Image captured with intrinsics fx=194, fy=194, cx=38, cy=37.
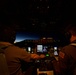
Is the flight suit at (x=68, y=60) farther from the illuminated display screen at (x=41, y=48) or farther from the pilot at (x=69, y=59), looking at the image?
the illuminated display screen at (x=41, y=48)

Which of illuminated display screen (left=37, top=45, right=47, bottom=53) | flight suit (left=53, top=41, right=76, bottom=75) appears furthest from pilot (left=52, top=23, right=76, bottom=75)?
illuminated display screen (left=37, top=45, right=47, bottom=53)

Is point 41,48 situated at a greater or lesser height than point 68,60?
greater

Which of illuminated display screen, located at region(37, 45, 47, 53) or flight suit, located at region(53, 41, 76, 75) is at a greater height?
illuminated display screen, located at region(37, 45, 47, 53)

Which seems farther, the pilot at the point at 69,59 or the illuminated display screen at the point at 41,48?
the illuminated display screen at the point at 41,48

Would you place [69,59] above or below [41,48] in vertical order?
below

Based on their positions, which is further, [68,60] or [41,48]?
[41,48]

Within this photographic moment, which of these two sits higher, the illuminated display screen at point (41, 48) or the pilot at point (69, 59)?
the illuminated display screen at point (41, 48)

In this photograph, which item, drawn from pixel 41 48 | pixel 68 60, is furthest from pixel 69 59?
pixel 41 48

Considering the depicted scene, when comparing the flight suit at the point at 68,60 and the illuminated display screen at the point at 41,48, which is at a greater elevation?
the illuminated display screen at the point at 41,48

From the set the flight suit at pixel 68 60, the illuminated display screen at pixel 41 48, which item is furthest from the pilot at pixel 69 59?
the illuminated display screen at pixel 41 48

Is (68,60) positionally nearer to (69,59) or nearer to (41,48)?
(69,59)

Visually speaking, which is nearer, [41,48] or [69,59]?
[69,59]

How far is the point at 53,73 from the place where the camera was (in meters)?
3.17

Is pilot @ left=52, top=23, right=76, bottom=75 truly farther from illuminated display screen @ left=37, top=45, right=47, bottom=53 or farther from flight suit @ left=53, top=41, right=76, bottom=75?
illuminated display screen @ left=37, top=45, right=47, bottom=53
